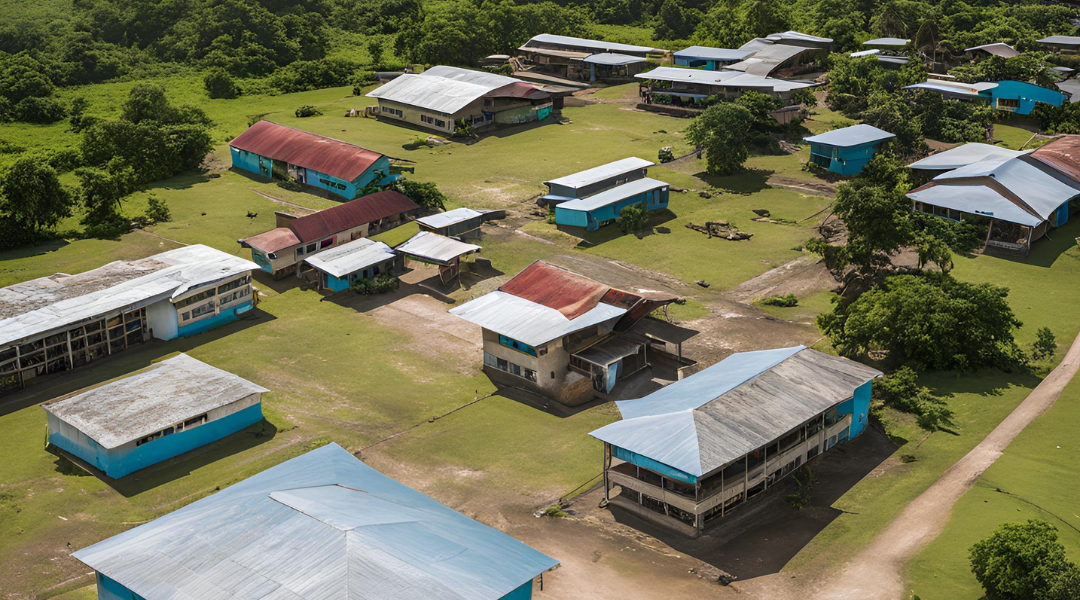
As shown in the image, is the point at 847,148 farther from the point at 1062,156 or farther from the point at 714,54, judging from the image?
the point at 714,54

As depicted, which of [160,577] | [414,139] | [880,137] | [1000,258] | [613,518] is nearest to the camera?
[160,577]

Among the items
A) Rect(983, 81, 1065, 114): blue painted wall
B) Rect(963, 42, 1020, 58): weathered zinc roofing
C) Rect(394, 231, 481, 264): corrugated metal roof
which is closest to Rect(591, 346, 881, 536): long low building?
Rect(394, 231, 481, 264): corrugated metal roof

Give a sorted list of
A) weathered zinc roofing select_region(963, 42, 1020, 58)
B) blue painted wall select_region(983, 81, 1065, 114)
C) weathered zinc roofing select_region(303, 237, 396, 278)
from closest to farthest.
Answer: weathered zinc roofing select_region(303, 237, 396, 278)
blue painted wall select_region(983, 81, 1065, 114)
weathered zinc roofing select_region(963, 42, 1020, 58)

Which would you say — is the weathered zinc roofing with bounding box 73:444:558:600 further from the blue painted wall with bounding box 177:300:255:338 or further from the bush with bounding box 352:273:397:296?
the bush with bounding box 352:273:397:296

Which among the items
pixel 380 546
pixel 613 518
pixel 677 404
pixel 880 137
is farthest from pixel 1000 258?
pixel 380 546

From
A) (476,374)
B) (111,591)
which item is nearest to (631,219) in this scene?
(476,374)

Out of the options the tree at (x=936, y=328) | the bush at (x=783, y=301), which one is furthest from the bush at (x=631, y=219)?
the tree at (x=936, y=328)

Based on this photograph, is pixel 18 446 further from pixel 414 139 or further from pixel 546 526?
pixel 414 139
